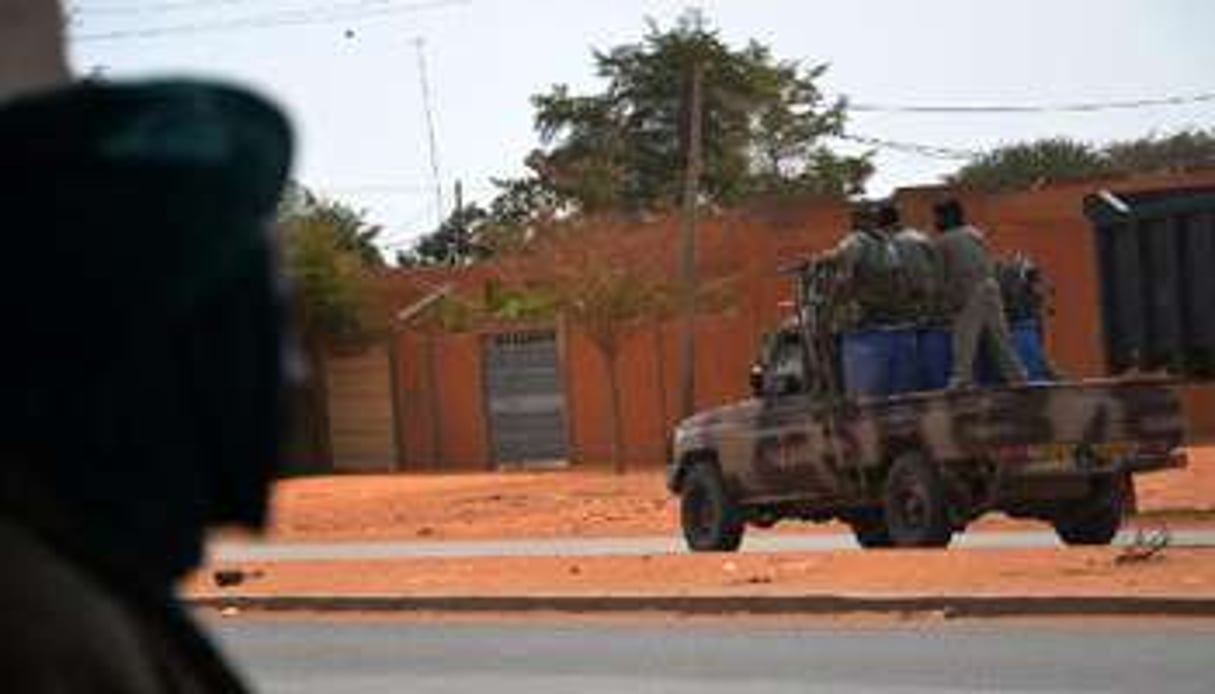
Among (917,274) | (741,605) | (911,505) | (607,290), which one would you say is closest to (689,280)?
(607,290)

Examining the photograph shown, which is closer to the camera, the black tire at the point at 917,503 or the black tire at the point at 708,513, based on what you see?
the black tire at the point at 917,503

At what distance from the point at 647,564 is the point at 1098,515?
361 cm

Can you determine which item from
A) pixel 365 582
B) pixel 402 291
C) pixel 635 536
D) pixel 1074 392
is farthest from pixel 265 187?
pixel 402 291

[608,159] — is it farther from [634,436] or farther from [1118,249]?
[1118,249]

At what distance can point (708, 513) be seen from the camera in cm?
2166

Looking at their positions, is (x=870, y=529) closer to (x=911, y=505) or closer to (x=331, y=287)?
(x=911, y=505)

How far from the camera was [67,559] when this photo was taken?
5.43 ft

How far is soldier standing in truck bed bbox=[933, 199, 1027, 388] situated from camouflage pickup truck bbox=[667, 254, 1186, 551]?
411 millimetres

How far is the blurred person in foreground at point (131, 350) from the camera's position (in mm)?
1654

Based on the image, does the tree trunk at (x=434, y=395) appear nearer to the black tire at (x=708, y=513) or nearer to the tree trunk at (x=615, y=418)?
the tree trunk at (x=615, y=418)

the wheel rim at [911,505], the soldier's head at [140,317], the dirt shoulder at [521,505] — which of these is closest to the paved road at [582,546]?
the wheel rim at [911,505]

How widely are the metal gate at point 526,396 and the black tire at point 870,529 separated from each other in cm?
2064

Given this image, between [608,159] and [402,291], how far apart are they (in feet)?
41.2

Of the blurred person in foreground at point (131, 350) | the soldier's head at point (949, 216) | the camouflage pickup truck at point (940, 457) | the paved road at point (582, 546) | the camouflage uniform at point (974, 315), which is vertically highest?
the soldier's head at point (949, 216)
